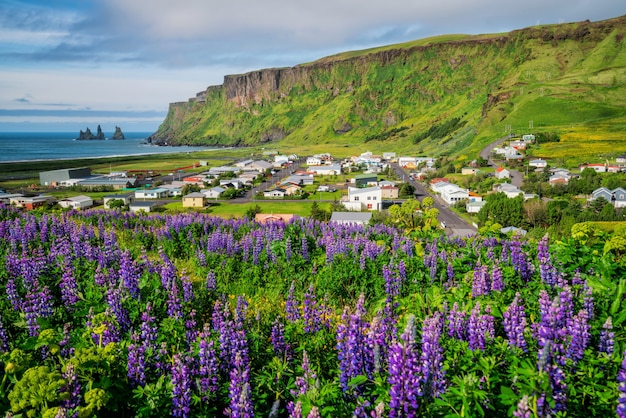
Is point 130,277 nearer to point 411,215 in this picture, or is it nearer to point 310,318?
point 310,318

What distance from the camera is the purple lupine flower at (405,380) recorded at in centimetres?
373

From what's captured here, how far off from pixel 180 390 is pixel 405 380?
2.57m

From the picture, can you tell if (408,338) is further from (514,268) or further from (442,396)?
(514,268)

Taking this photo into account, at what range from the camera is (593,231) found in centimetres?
1065

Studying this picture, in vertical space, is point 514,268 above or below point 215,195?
above

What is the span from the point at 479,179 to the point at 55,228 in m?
86.5

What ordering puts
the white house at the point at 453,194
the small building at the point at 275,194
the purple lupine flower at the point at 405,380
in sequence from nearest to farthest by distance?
the purple lupine flower at the point at 405,380 < the white house at the point at 453,194 < the small building at the point at 275,194

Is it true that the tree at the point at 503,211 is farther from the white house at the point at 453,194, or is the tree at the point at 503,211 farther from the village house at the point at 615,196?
the village house at the point at 615,196

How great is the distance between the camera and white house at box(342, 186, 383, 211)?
67375 mm

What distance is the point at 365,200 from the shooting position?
6806cm

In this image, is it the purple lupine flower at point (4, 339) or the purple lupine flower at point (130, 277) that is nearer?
the purple lupine flower at point (4, 339)

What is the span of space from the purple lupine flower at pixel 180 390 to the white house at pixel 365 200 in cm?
6244

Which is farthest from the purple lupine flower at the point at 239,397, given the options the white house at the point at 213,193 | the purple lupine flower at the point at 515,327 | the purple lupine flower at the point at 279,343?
the white house at the point at 213,193

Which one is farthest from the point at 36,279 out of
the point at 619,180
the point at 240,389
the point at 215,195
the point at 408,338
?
the point at 619,180
